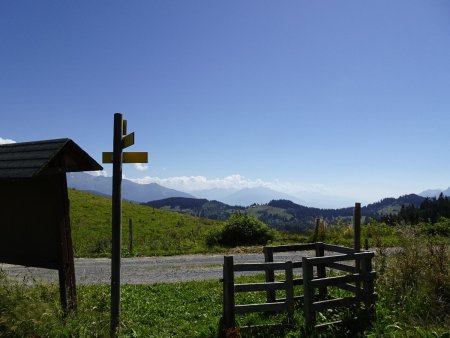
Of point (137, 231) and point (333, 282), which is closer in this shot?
point (333, 282)

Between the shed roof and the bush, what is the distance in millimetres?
18305

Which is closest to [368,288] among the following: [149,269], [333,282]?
[333,282]

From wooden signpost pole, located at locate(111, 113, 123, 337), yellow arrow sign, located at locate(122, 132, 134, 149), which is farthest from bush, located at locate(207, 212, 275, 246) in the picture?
yellow arrow sign, located at locate(122, 132, 134, 149)

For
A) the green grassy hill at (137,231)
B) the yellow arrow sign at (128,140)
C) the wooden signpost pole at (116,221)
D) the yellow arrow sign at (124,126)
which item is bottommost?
the green grassy hill at (137,231)

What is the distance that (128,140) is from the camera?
8734 mm

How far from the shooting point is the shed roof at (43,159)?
29.2 ft

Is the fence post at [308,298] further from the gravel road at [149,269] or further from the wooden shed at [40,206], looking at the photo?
the gravel road at [149,269]

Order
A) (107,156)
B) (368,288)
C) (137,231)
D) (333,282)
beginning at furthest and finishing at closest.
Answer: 1. (137,231)
2. (368,288)
3. (333,282)
4. (107,156)

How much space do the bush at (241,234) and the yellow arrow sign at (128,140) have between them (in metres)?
19.3

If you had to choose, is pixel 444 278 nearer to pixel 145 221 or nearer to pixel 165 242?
pixel 165 242

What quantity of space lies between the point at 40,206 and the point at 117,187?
7.26ft

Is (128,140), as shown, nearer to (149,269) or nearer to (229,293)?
(229,293)

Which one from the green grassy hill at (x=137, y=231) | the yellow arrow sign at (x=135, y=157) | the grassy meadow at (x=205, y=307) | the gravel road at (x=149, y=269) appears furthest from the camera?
the green grassy hill at (x=137, y=231)

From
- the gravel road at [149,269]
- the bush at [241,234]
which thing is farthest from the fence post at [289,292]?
the bush at [241,234]
